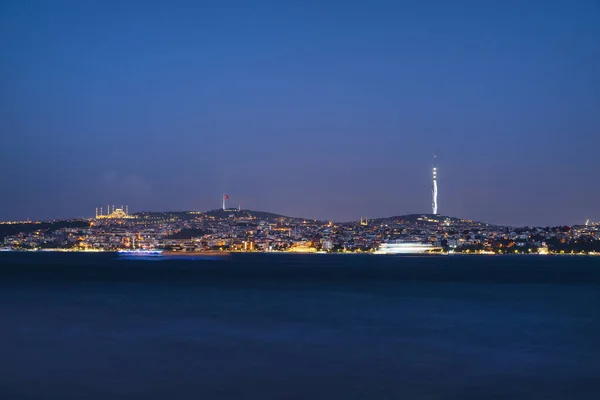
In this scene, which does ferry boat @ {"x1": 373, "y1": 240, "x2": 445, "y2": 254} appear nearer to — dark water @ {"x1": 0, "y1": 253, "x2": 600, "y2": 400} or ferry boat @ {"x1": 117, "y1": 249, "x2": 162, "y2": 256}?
ferry boat @ {"x1": 117, "y1": 249, "x2": 162, "y2": 256}

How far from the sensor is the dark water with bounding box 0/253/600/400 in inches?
754

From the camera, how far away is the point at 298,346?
1032 inches

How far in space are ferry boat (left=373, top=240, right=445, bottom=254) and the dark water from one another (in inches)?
5428

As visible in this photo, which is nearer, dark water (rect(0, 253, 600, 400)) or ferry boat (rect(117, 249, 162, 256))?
dark water (rect(0, 253, 600, 400))

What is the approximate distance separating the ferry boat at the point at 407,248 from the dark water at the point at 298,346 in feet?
452

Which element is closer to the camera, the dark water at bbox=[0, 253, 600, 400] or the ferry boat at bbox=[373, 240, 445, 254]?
the dark water at bbox=[0, 253, 600, 400]

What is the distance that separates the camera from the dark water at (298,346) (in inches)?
754

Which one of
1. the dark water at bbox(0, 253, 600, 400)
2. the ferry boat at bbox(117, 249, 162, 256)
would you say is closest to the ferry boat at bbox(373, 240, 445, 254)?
the ferry boat at bbox(117, 249, 162, 256)

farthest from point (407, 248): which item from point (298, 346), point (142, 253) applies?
point (298, 346)

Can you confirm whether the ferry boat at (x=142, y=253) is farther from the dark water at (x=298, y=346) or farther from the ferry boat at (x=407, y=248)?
the dark water at (x=298, y=346)

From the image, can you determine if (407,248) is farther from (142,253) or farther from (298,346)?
(298,346)

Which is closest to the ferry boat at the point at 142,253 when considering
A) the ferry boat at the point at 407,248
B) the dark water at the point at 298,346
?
the ferry boat at the point at 407,248

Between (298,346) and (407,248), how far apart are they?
166172 millimetres

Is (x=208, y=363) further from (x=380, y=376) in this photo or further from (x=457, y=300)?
(x=457, y=300)
